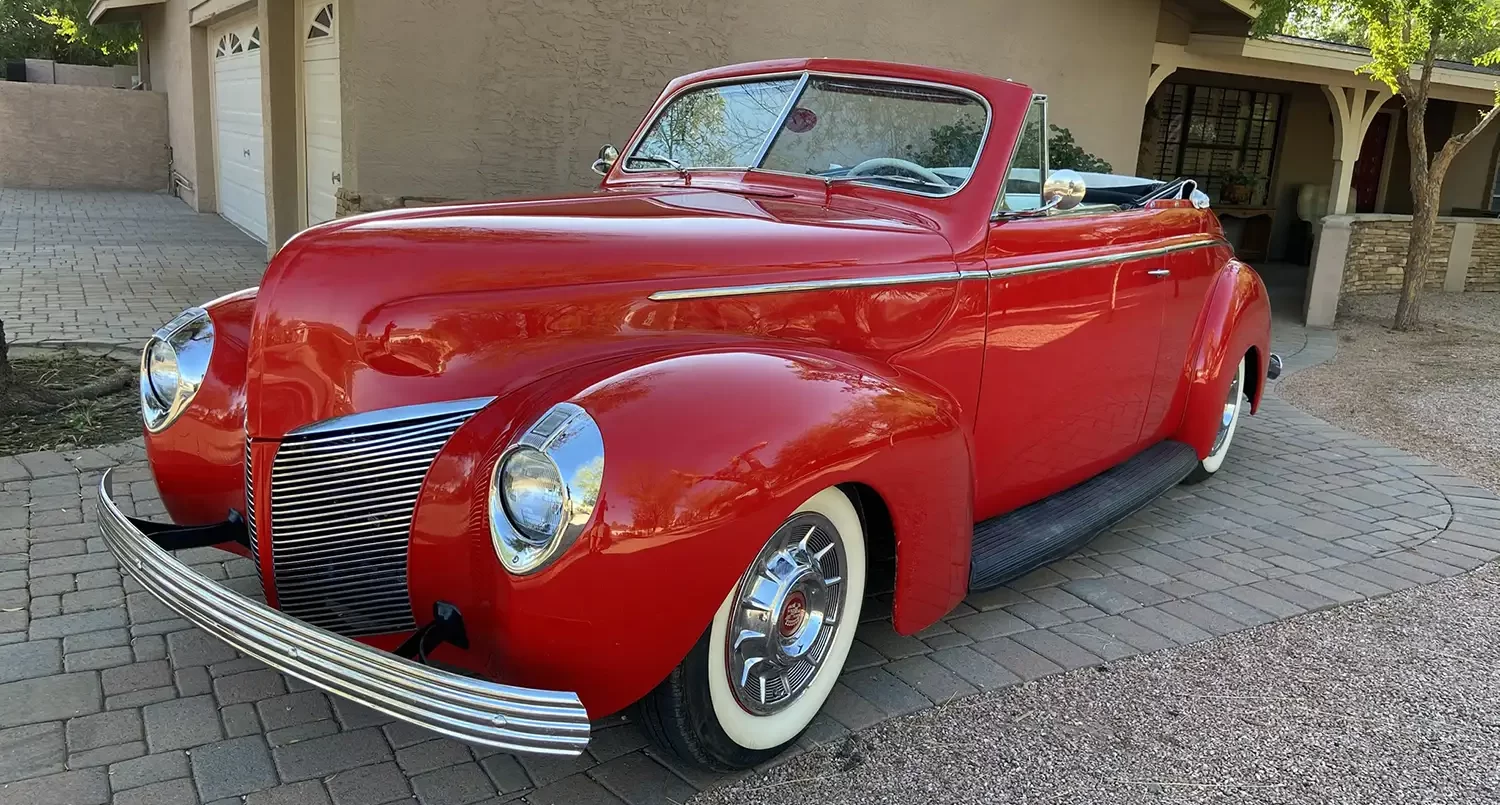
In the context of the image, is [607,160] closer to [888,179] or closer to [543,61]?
[888,179]

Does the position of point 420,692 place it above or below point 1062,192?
below

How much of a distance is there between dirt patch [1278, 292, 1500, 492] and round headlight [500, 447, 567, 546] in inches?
210

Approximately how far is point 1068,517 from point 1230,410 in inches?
87.7

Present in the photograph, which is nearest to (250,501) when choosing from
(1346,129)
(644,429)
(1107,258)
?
(644,429)

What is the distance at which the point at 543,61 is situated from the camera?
25.3ft

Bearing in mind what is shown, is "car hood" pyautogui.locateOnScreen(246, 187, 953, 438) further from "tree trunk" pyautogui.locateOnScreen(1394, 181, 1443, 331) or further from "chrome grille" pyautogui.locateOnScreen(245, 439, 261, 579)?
"tree trunk" pyautogui.locateOnScreen(1394, 181, 1443, 331)

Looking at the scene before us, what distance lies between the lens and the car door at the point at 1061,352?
10.5ft

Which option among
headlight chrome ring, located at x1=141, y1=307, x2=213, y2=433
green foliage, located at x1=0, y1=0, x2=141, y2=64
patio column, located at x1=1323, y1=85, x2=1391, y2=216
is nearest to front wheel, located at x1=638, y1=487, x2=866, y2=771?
headlight chrome ring, located at x1=141, y1=307, x2=213, y2=433

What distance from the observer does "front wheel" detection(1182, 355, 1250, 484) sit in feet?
16.4

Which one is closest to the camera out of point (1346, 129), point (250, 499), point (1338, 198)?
point (250, 499)

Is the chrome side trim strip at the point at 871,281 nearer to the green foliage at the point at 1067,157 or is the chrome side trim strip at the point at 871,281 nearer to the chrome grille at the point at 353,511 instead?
the chrome grille at the point at 353,511

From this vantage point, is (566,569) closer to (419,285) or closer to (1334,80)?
(419,285)

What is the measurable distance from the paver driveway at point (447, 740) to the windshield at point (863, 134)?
1439 millimetres

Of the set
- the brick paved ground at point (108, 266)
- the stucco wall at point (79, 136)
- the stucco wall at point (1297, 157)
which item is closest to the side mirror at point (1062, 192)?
the brick paved ground at point (108, 266)
